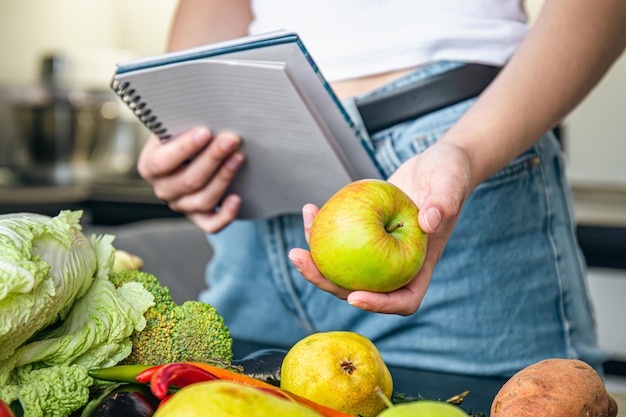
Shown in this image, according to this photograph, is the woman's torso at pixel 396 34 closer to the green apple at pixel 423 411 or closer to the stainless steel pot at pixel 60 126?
the green apple at pixel 423 411

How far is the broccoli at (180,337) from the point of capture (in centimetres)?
69

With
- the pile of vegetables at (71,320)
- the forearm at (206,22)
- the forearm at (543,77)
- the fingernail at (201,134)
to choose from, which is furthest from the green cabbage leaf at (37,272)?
the forearm at (206,22)

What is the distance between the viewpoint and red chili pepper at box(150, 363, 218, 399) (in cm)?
53

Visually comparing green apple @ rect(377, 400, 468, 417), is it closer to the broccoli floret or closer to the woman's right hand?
the broccoli floret

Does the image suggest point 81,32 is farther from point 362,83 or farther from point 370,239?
point 370,239

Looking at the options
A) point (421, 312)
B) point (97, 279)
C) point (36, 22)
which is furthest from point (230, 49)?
point (36, 22)

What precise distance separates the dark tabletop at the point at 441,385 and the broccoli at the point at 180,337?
0.14 m

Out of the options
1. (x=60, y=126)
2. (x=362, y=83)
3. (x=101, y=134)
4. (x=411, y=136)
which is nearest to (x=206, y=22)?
(x=362, y=83)

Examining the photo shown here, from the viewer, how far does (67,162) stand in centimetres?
340

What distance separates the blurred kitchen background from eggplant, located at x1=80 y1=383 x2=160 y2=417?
230 cm

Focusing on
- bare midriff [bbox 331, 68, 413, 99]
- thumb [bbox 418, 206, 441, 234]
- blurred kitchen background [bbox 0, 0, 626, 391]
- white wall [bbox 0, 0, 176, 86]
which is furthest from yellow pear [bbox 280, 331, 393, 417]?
white wall [bbox 0, 0, 176, 86]

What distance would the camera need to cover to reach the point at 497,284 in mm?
1091

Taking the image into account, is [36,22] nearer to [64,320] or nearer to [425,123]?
[425,123]

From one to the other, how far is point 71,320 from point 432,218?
0.34 m
